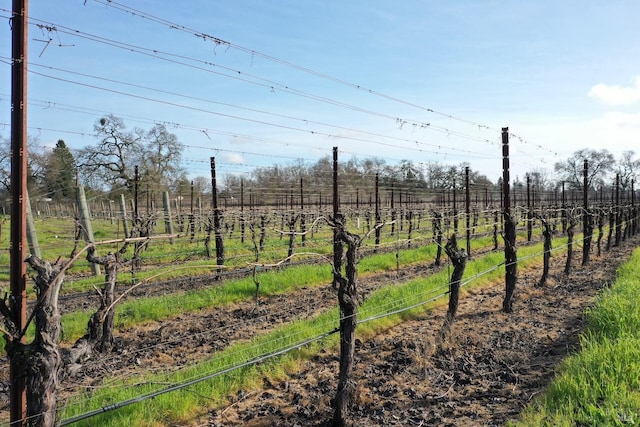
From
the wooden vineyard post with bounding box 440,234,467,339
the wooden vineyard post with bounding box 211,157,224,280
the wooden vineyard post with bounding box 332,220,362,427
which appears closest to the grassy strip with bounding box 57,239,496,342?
the wooden vineyard post with bounding box 211,157,224,280

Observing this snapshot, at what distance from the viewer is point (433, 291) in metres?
8.02

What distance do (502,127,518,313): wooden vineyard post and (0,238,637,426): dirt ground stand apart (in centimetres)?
33

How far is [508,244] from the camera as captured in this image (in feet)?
27.0

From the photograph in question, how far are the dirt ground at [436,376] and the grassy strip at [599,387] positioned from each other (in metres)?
0.39

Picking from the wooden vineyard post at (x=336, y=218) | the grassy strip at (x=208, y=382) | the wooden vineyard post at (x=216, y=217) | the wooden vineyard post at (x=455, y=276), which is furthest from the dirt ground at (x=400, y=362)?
the wooden vineyard post at (x=216, y=217)

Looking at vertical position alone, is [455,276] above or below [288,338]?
above

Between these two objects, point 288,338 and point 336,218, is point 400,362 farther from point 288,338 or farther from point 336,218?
point 336,218

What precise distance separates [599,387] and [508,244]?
4.60 meters

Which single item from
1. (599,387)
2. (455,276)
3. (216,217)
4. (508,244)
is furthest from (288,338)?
(216,217)

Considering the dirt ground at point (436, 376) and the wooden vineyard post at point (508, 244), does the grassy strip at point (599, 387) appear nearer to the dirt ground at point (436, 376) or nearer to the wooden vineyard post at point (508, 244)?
the dirt ground at point (436, 376)

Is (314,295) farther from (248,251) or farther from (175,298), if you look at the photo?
(248,251)

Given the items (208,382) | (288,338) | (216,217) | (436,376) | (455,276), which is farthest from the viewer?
(216,217)

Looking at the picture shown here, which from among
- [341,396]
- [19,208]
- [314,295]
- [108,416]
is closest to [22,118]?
[19,208]

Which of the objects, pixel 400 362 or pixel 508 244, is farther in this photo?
pixel 508 244
